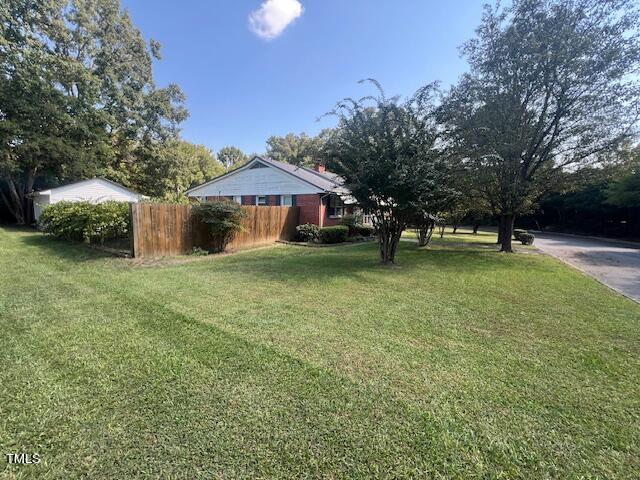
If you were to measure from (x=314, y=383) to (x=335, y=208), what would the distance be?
15307 millimetres

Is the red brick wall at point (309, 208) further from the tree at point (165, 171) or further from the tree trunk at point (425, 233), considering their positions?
the tree at point (165, 171)

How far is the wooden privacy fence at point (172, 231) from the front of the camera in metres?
8.73

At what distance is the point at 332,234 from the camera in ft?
47.8

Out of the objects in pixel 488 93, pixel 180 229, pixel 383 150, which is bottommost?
pixel 180 229

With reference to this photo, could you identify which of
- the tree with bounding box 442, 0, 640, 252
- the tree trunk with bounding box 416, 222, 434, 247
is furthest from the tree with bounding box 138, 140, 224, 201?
the tree with bounding box 442, 0, 640, 252

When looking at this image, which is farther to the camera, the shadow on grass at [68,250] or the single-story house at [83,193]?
the single-story house at [83,193]

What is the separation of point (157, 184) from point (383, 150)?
23.7 metres

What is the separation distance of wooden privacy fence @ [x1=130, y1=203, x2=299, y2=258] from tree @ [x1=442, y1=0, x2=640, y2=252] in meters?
8.70

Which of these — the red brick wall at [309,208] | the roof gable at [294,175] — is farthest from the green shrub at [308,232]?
the roof gable at [294,175]

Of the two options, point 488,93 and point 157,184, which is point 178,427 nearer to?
point 488,93

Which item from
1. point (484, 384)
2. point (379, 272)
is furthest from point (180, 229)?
point (484, 384)

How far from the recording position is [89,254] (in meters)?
8.96

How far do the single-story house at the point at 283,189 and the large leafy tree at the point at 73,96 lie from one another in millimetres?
8203

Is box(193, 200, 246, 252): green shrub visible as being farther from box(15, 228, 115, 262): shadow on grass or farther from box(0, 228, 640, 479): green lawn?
box(0, 228, 640, 479): green lawn
